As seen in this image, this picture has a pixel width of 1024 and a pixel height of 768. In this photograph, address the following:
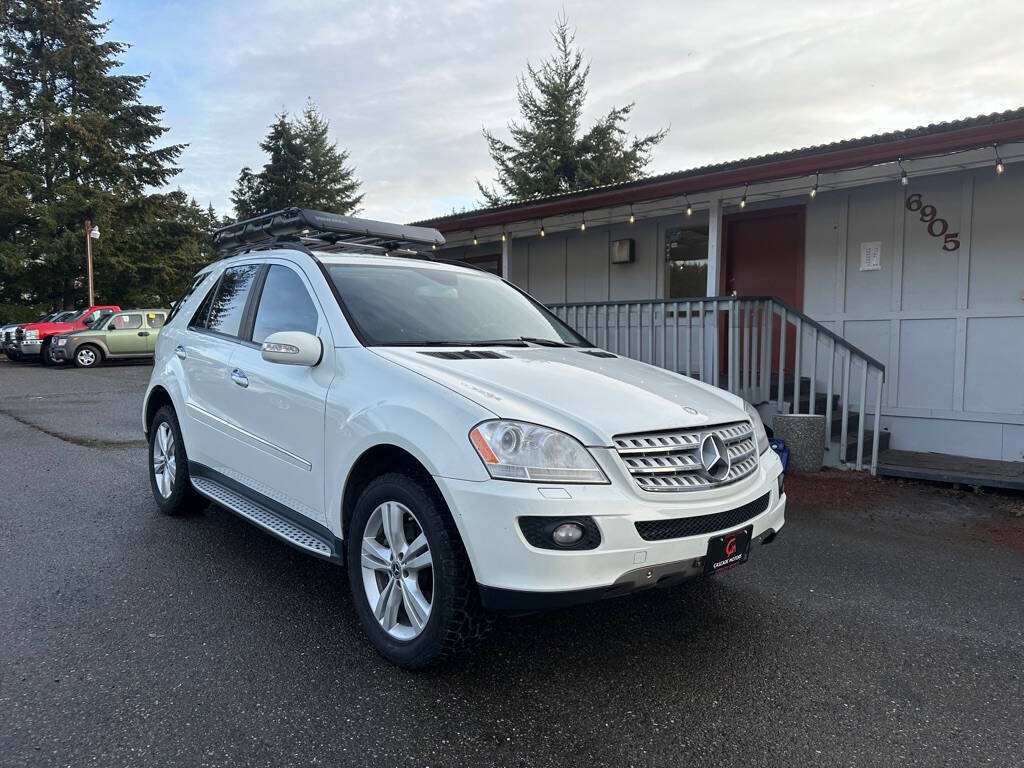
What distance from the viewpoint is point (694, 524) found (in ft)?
8.16

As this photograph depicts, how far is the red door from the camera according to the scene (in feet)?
27.6

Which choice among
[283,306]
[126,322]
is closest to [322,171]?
[126,322]

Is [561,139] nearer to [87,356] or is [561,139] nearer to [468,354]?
[87,356]

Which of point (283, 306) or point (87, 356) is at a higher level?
point (283, 306)

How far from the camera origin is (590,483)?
→ 2.34 metres

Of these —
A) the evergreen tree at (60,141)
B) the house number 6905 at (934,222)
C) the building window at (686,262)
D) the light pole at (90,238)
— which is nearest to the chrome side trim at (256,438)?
the building window at (686,262)

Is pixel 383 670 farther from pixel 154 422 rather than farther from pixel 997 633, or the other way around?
pixel 154 422

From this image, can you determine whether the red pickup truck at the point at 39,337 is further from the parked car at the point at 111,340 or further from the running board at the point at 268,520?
the running board at the point at 268,520

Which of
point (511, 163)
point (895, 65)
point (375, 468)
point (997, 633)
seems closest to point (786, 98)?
point (895, 65)

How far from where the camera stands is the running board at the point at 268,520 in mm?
3020

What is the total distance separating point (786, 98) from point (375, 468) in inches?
461

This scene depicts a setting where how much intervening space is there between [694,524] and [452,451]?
0.92 metres

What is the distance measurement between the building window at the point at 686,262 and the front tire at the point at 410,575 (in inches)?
292

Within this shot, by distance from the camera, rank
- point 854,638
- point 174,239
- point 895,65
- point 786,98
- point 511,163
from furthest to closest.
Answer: point 174,239 → point 511,163 → point 786,98 → point 895,65 → point 854,638
